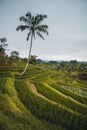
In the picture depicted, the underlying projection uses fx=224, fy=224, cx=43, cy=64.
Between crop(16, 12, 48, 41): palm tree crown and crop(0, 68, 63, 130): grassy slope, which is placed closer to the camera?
crop(0, 68, 63, 130): grassy slope

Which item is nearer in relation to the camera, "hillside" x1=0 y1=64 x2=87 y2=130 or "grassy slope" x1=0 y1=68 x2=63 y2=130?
"grassy slope" x1=0 y1=68 x2=63 y2=130

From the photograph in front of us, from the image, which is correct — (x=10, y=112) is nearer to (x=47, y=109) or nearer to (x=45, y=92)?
(x=47, y=109)

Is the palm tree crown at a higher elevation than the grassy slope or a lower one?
higher

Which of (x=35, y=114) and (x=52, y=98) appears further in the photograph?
(x=52, y=98)

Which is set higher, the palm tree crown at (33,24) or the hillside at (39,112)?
the palm tree crown at (33,24)

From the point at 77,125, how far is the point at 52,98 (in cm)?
666

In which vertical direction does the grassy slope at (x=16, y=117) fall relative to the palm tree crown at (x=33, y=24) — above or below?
below

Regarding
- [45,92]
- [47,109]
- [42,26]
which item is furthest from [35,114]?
[42,26]

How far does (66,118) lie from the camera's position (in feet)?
Answer: 65.4

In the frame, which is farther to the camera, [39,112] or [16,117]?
[39,112]

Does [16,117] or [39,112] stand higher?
[16,117]

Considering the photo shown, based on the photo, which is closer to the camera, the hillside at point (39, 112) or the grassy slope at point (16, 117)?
the grassy slope at point (16, 117)

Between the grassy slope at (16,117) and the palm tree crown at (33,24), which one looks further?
the palm tree crown at (33,24)

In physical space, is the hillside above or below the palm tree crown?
below
